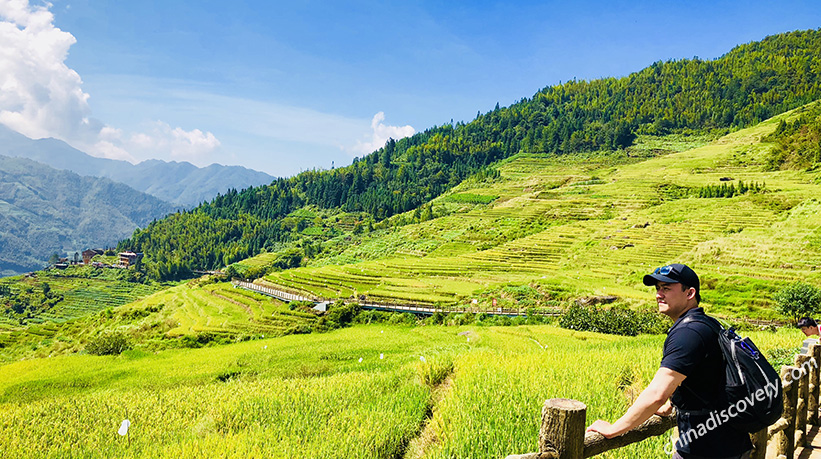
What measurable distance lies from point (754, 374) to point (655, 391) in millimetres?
605

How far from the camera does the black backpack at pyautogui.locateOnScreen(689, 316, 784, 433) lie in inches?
97.3

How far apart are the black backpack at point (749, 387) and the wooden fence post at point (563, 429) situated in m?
0.96

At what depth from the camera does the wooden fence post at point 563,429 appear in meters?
2.29

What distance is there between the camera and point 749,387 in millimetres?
2471

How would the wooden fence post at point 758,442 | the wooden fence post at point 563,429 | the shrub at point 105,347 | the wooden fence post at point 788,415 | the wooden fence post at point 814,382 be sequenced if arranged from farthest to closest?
the shrub at point 105,347, the wooden fence post at point 814,382, the wooden fence post at point 788,415, the wooden fence post at point 758,442, the wooden fence post at point 563,429

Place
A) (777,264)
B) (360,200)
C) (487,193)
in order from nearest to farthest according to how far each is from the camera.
A: (777,264), (487,193), (360,200)

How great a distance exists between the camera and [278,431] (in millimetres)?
4895

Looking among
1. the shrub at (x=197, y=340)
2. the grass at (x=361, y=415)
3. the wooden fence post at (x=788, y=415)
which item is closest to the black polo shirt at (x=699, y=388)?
the grass at (x=361, y=415)

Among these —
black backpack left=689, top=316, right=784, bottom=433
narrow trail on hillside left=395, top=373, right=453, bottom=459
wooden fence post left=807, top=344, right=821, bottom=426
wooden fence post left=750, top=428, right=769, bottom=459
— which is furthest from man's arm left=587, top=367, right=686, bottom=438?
wooden fence post left=807, top=344, right=821, bottom=426

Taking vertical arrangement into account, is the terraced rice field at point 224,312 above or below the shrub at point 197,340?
below

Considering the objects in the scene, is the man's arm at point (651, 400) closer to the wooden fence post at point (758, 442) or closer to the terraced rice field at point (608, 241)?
the wooden fence post at point (758, 442)

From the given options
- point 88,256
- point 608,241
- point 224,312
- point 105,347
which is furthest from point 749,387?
point 88,256

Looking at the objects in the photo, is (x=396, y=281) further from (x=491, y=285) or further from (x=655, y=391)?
(x=655, y=391)

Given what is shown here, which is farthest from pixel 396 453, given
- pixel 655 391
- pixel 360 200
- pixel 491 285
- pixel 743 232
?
pixel 360 200
